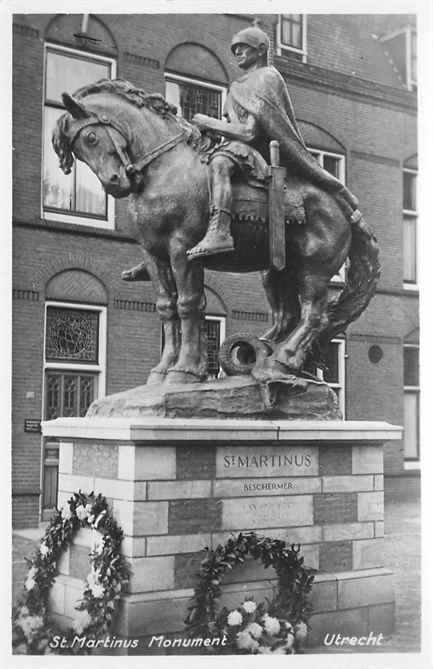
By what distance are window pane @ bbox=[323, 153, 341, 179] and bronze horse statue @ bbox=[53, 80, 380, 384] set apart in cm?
1031

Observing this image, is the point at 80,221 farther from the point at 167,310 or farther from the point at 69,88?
the point at 167,310

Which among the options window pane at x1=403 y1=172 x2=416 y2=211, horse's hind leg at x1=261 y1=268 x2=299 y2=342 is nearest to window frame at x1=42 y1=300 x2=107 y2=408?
horse's hind leg at x1=261 y1=268 x2=299 y2=342

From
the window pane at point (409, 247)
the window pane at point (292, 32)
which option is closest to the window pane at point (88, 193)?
the window pane at point (292, 32)

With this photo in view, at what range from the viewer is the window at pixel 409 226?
18.1 meters

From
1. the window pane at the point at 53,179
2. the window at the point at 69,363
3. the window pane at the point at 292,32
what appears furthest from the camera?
the window pane at the point at 292,32

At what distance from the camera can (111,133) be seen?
6.71 m

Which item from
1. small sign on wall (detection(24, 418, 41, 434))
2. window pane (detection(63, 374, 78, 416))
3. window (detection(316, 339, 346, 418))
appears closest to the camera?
small sign on wall (detection(24, 418, 41, 434))

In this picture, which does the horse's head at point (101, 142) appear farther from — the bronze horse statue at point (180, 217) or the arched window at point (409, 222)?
the arched window at point (409, 222)

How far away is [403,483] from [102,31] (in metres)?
9.80

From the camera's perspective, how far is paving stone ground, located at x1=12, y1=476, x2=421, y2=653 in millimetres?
6965

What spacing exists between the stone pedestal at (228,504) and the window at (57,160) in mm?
7071

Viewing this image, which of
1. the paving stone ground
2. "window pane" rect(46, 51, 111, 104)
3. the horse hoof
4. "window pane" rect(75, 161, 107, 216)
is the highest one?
"window pane" rect(46, 51, 111, 104)

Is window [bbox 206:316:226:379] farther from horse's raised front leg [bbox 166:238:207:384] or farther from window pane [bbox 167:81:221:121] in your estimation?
horse's raised front leg [bbox 166:238:207:384]
